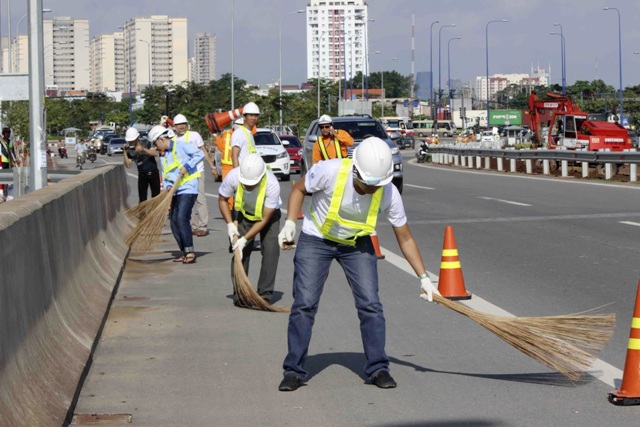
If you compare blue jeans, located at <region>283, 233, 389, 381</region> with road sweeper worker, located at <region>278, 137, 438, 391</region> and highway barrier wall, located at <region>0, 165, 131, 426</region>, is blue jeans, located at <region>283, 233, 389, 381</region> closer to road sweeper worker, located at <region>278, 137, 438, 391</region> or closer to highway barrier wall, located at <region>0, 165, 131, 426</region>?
road sweeper worker, located at <region>278, 137, 438, 391</region>

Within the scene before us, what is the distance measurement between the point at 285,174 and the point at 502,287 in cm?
2248

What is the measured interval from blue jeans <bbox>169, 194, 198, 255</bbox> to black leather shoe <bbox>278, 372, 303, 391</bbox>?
6.52 meters

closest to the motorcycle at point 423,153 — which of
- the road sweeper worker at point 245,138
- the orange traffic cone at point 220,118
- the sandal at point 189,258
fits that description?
the orange traffic cone at point 220,118

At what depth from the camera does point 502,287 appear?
10.9 meters

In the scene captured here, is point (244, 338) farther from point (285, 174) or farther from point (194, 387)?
point (285, 174)

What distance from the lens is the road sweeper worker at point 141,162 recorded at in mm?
16391

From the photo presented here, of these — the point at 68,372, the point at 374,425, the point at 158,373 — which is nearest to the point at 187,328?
the point at 158,373

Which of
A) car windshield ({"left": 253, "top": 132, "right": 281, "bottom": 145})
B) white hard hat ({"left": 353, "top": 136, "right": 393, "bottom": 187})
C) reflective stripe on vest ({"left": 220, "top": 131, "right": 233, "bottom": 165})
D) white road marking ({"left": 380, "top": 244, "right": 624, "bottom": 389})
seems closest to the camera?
white hard hat ({"left": 353, "top": 136, "right": 393, "bottom": 187})

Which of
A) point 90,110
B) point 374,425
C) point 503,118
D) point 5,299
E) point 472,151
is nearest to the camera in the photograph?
point 5,299

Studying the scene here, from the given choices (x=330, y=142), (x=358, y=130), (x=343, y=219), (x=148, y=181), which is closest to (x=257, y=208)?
(x=343, y=219)

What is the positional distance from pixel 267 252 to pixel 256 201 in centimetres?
51

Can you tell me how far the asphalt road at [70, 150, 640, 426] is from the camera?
634cm

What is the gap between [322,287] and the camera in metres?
6.94

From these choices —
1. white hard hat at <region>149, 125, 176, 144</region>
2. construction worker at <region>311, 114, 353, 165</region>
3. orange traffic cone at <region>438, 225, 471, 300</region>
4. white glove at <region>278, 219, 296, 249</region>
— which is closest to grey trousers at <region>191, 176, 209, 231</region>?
construction worker at <region>311, 114, 353, 165</region>
